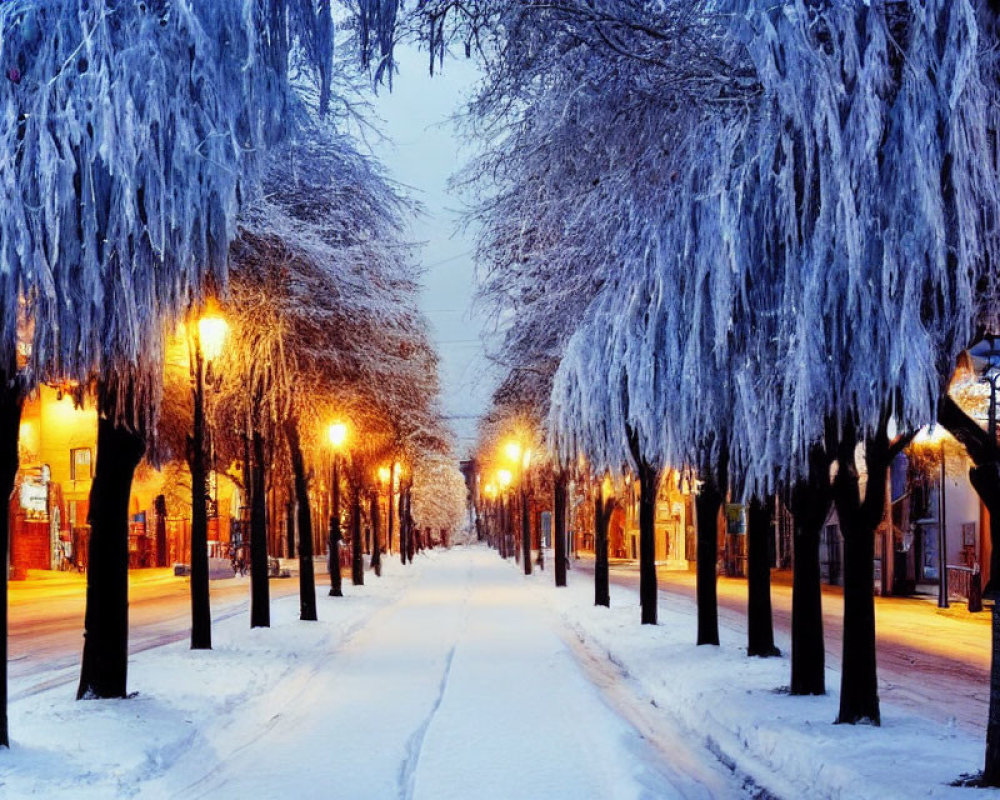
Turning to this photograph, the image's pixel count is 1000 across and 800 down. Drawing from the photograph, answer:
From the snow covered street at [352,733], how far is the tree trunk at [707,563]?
6.88ft

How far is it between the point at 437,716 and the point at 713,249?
5368mm

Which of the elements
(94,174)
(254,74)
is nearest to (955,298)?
(254,74)

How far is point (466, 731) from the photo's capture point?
10.4 meters

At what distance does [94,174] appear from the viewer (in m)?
8.35

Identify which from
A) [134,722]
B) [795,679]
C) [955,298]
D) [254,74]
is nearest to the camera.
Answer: [955,298]

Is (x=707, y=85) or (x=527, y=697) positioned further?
(x=527, y=697)

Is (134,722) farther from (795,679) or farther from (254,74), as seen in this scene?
(795,679)

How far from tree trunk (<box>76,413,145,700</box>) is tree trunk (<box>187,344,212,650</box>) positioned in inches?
157

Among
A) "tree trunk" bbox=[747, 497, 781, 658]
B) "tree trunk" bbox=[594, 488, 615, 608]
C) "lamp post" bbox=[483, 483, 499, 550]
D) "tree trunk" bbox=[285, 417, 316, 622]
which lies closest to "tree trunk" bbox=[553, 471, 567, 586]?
"tree trunk" bbox=[594, 488, 615, 608]

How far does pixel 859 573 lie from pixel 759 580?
4566 millimetres

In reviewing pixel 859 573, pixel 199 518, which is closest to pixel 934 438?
pixel 199 518

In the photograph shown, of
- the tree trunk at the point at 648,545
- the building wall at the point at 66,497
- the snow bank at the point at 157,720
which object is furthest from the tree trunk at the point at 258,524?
the building wall at the point at 66,497

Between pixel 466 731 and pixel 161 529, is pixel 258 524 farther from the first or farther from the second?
pixel 161 529

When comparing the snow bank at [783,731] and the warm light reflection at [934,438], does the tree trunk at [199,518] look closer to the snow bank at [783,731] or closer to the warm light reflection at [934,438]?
the snow bank at [783,731]
